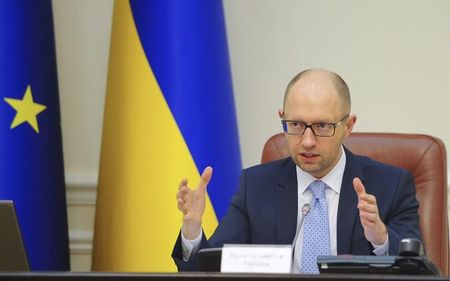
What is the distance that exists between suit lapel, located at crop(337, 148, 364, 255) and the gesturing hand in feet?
0.76

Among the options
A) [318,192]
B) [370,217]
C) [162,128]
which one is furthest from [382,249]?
[162,128]

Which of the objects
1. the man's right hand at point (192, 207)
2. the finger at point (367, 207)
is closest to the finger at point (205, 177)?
the man's right hand at point (192, 207)

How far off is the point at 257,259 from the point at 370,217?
21.9 inches

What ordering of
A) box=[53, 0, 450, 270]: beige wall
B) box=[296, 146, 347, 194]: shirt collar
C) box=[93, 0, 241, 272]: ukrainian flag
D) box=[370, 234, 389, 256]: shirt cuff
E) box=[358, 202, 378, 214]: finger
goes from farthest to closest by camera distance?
box=[53, 0, 450, 270]: beige wall
box=[93, 0, 241, 272]: ukrainian flag
box=[296, 146, 347, 194]: shirt collar
box=[370, 234, 389, 256]: shirt cuff
box=[358, 202, 378, 214]: finger

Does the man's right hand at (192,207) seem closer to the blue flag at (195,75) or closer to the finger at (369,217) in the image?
the finger at (369,217)

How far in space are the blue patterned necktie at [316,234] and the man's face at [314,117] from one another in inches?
3.8

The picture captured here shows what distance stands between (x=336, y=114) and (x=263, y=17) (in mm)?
1432

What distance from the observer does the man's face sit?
2.59 m

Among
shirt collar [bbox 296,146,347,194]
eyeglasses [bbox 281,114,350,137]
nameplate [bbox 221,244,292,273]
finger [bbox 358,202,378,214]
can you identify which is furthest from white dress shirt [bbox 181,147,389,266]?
nameplate [bbox 221,244,292,273]

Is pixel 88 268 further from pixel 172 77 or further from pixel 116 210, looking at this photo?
pixel 172 77

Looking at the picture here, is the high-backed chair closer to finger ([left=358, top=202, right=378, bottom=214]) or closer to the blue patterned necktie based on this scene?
the blue patterned necktie

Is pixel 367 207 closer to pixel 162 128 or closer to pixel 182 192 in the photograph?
pixel 182 192

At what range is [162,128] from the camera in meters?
3.46

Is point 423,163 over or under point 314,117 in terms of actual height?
under
